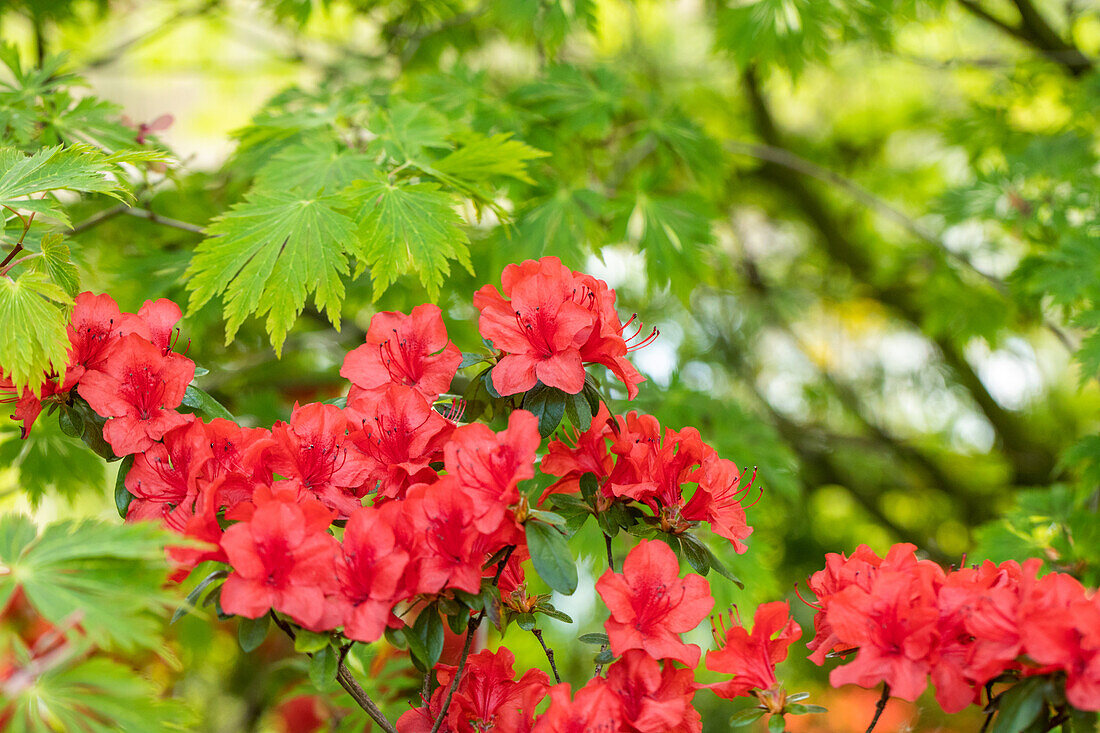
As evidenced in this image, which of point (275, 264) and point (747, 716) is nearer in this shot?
point (747, 716)

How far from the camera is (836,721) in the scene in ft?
11.3

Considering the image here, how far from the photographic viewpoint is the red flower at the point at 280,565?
844 mm

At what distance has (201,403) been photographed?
44.4 inches

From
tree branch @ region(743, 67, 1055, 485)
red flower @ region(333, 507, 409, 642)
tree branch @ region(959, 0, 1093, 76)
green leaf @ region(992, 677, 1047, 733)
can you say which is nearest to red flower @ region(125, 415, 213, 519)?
red flower @ region(333, 507, 409, 642)

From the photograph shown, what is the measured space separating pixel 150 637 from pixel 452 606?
1.00 ft

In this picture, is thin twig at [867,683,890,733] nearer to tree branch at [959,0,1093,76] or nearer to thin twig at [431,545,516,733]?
thin twig at [431,545,516,733]

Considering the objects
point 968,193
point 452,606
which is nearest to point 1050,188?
point 968,193

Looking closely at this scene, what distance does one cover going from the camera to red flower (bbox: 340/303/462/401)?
3.61 feet

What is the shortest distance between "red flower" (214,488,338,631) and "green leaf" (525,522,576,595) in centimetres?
21

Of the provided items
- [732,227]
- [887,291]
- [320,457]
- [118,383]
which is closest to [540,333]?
[320,457]

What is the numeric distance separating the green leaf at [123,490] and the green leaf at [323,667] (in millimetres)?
344

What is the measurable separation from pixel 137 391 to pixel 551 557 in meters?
0.56

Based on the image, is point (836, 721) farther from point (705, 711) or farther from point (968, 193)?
point (968, 193)

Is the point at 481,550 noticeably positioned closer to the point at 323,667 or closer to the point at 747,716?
the point at 323,667
